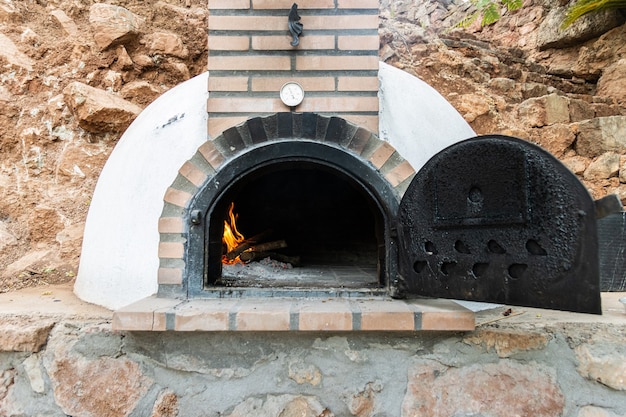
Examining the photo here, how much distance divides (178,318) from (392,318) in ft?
2.85

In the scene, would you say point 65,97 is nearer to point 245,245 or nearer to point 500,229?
point 245,245

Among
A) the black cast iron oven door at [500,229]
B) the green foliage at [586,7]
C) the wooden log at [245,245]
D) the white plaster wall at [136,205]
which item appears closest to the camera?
the black cast iron oven door at [500,229]

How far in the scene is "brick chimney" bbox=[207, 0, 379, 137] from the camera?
2.02 metres

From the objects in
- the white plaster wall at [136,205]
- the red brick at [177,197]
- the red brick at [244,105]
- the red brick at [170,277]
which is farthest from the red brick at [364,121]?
the red brick at [170,277]

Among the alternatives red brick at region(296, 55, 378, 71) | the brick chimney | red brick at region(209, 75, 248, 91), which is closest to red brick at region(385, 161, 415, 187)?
the brick chimney

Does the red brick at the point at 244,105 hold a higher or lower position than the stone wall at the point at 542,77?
lower

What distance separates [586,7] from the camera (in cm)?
408

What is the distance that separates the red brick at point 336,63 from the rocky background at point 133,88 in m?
2.07

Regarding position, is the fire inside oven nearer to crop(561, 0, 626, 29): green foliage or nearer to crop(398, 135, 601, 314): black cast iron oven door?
crop(398, 135, 601, 314): black cast iron oven door

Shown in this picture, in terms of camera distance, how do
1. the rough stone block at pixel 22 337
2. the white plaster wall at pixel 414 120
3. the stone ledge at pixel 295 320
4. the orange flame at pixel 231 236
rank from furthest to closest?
the orange flame at pixel 231 236 < the white plaster wall at pixel 414 120 < the rough stone block at pixel 22 337 < the stone ledge at pixel 295 320

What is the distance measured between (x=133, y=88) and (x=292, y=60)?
7.30 feet

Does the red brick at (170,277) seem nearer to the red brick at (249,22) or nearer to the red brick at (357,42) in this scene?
the red brick at (249,22)

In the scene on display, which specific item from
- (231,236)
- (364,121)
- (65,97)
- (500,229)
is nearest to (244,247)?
(231,236)

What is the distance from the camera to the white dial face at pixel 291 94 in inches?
78.7
